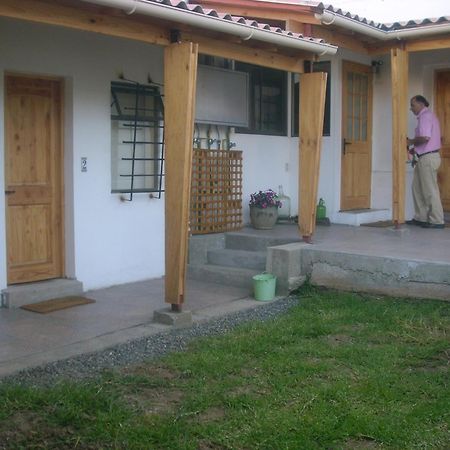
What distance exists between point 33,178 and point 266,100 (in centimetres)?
454

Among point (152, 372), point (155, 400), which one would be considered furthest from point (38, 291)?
point (155, 400)

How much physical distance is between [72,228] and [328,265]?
2835 mm

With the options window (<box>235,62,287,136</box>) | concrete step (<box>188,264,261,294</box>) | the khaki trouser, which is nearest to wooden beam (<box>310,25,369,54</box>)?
window (<box>235,62,287,136</box>)

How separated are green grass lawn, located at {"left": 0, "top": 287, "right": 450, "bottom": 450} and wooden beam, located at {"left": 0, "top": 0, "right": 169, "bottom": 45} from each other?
272 cm

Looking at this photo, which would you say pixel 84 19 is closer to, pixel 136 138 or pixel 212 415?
pixel 136 138

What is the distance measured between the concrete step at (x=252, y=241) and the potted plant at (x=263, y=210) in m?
0.55

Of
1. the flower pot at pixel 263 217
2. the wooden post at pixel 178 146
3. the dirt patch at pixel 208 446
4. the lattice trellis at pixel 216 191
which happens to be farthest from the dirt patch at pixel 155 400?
the flower pot at pixel 263 217

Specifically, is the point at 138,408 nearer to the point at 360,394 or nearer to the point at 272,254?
the point at 360,394

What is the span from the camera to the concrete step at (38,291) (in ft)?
24.1

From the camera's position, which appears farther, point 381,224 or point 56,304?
point 381,224

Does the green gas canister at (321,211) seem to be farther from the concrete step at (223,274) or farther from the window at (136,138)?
the window at (136,138)

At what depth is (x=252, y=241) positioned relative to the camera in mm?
9430

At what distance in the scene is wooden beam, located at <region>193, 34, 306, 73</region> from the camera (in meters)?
7.08

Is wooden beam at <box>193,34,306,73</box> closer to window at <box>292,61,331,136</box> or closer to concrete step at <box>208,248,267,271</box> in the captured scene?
concrete step at <box>208,248,267,271</box>
